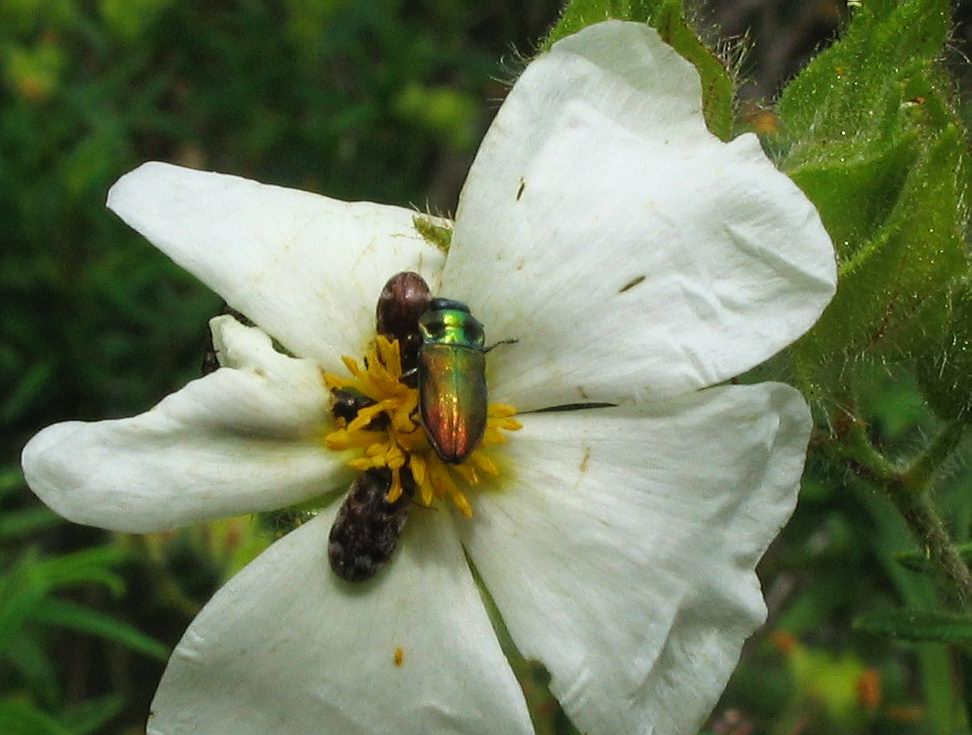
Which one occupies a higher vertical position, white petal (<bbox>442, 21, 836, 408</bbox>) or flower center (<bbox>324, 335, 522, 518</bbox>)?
white petal (<bbox>442, 21, 836, 408</bbox>)

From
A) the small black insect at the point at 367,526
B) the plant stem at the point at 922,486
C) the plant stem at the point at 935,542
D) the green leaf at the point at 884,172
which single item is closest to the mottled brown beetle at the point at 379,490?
the small black insect at the point at 367,526

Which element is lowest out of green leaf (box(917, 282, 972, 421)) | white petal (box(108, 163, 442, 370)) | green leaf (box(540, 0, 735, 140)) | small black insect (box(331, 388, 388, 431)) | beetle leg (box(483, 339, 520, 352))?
small black insect (box(331, 388, 388, 431))

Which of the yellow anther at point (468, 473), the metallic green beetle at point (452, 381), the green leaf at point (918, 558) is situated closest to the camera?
the metallic green beetle at point (452, 381)

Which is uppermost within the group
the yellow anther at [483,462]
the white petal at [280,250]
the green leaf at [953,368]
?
the green leaf at [953,368]

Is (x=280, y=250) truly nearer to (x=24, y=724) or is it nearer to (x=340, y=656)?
(x=340, y=656)

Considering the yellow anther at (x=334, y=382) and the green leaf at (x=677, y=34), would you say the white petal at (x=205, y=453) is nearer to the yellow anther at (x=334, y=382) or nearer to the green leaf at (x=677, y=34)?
the yellow anther at (x=334, y=382)

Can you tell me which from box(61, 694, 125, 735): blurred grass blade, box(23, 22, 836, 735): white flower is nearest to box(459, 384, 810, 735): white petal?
box(23, 22, 836, 735): white flower

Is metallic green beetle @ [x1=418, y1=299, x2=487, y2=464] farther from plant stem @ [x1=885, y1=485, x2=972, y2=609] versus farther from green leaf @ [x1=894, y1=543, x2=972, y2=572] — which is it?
green leaf @ [x1=894, y1=543, x2=972, y2=572]

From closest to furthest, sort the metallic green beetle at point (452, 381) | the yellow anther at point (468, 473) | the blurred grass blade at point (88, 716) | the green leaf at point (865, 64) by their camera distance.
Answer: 1. the metallic green beetle at point (452, 381)
2. the yellow anther at point (468, 473)
3. the green leaf at point (865, 64)
4. the blurred grass blade at point (88, 716)
